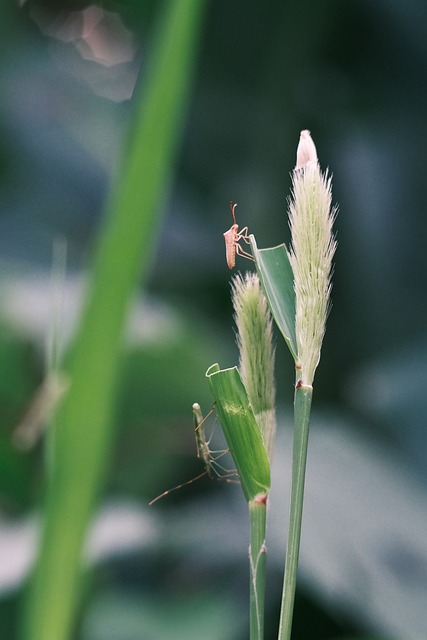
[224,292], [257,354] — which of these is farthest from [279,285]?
[224,292]

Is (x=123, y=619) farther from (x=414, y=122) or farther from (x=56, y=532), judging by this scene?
(x=414, y=122)

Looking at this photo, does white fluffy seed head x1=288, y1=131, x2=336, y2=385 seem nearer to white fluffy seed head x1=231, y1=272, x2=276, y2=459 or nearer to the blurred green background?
white fluffy seed head x1=231, y1=272, x2=276, y2=459

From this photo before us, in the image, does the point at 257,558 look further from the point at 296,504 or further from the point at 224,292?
the point at 224,292

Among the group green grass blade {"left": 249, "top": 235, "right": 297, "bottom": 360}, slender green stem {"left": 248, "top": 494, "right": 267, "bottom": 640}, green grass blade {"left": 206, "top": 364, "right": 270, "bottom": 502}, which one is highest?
green grass blade {"left": 249, "top": 235, "right": 297, "bottom": 360}

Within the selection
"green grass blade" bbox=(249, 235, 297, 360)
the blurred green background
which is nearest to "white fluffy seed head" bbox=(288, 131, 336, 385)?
"green grass blade" bbox=(249, 235, 297, 360)

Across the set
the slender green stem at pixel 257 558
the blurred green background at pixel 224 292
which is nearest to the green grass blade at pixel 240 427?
the slender green stem at pixel 257 558

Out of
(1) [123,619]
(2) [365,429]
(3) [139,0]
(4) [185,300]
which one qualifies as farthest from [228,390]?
(3) [139,0]

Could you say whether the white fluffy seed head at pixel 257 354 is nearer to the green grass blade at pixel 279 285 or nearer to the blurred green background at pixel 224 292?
the green grass blade at pixel 279 285
